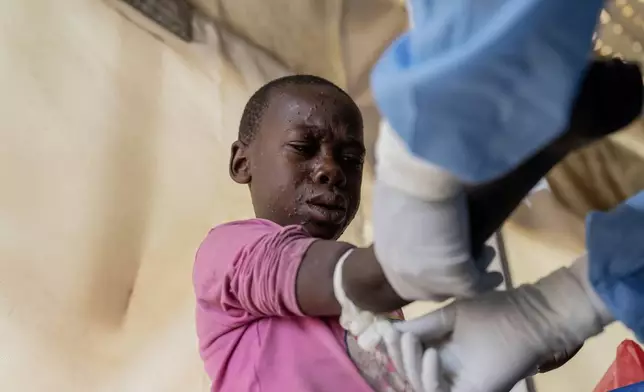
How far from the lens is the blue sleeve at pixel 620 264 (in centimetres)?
44

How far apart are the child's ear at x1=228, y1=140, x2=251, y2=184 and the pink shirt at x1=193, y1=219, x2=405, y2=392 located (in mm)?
171

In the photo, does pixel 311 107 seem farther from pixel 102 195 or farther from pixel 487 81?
pixel 487 81

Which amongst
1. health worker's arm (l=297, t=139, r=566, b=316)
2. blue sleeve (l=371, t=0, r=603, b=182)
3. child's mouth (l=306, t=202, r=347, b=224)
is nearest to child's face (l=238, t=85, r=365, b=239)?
child's mouth (l=306, t=202, r=347, b=224)

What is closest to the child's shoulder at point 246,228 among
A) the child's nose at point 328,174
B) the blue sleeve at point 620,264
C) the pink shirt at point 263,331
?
the pink shirt at point 263,331

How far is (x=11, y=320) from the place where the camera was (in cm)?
78

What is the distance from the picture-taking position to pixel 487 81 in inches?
12.7

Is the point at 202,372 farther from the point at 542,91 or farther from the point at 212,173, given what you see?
the point at 542,91

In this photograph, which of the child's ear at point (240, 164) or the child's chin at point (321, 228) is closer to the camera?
the child's chin at point (321, 228)

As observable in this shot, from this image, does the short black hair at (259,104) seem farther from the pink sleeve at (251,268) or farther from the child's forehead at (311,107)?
the pink sleeve at (251,268)

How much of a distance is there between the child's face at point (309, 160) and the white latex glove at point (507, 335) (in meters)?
0.25

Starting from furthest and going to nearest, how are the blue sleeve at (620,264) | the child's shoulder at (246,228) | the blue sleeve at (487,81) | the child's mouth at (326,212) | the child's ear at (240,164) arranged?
the child's ear at (240,164) < the child's mouth at (326,212) < the child's shoulder at (246,228) < the blue sleeve at (620,264) < the blue sleeve at (487,81)

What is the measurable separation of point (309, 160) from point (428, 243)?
35cm

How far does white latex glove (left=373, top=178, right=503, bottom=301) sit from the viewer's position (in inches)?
14.8

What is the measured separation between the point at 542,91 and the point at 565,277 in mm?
177
